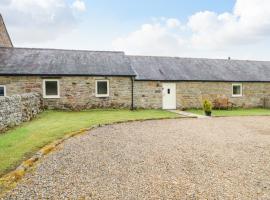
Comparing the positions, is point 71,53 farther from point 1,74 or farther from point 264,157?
point 264,157

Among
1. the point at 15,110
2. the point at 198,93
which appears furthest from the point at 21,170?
the point at 198,93

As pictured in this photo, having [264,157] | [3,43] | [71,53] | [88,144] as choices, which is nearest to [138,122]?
[88,144]

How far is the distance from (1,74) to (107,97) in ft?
24.8

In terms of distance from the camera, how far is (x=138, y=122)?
15.6 m

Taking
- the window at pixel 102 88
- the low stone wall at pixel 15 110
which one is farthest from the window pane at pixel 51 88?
the low stone wall at pixel 15 110

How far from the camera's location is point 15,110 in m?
13.8

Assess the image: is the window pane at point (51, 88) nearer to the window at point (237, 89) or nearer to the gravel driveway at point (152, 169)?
the gravel driveway at point (152, 169)

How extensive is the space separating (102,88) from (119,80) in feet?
4.70

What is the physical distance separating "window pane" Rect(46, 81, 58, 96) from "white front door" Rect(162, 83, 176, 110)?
329 inches

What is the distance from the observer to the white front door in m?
23.5

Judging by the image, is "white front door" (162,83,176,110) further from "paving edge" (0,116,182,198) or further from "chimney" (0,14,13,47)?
"chimney" (0,14,13,47)

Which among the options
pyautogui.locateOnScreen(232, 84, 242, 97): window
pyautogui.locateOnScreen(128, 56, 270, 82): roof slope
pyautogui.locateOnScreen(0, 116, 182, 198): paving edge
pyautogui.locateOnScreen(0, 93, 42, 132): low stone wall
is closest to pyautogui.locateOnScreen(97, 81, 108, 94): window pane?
pyautogui.locateOnScreen(128, 56, 270, 82): roof slope

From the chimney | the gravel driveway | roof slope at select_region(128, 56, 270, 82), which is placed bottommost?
the gravel driveway

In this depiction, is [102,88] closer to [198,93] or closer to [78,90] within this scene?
[78,90]
